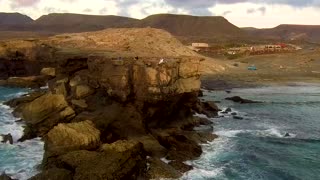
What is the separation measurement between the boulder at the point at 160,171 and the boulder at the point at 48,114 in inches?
428

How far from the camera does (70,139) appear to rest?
101ft

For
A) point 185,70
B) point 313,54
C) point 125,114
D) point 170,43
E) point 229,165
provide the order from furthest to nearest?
1. point 313,54
2. point 170,43
3. point 185,70
4. point 125,114
5. point 229,165

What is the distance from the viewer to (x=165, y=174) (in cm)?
2908

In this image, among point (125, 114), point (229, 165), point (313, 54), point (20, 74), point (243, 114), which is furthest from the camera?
point (313, 54)

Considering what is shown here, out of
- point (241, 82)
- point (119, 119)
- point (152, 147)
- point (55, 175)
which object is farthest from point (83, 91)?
point (241, 82)

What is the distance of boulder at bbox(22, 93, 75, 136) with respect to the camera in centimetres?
3781

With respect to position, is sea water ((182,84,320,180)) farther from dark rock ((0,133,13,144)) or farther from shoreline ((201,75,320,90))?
shoreline ((201,75,320,90))

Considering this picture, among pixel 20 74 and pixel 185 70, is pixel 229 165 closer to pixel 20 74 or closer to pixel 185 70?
pixel 185 70

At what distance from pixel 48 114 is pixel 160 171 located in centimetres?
1372

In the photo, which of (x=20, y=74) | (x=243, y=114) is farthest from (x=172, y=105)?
(x=20, y=74)

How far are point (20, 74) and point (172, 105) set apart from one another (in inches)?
2084

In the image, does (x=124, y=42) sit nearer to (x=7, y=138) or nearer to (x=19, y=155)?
(x=7, y=138)

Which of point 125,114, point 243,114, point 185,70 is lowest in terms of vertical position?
point 243,114

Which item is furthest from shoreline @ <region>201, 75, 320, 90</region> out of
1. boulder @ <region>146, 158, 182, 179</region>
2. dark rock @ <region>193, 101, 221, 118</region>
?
boulder @ <region>146, 158, 182, 179</region>
